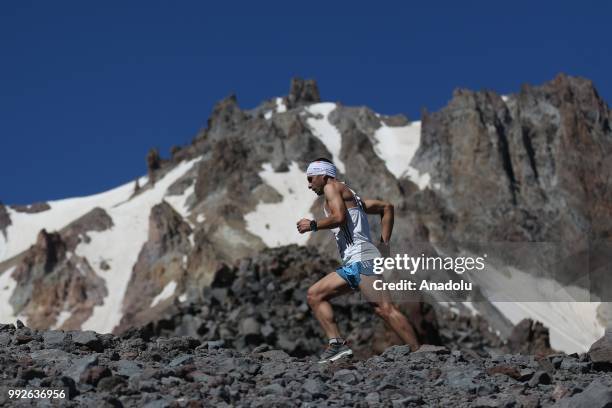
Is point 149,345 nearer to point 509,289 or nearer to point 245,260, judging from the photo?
point 245,260

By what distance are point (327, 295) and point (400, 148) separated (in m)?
127

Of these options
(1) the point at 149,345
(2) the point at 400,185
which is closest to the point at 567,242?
(2) the point at 400,185

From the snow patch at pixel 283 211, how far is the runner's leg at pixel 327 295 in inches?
3423

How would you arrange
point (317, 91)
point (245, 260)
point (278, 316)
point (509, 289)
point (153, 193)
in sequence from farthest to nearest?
1. point (317, 91)
2. point (153, 193)
3. point (509, 289)
4. point (245, 260)
5. point (278, 316)

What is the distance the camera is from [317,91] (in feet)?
545

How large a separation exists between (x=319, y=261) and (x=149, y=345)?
121 feet

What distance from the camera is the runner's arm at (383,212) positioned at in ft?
44.0

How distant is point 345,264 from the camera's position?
13.0m

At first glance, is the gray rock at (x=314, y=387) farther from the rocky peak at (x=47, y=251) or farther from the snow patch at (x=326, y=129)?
the snow patch at (x=326, y=129)

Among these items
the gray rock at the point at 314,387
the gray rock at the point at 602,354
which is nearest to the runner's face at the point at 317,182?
the gray rock at the point at 314,387

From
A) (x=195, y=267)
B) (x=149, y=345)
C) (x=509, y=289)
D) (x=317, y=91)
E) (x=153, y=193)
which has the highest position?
(x=317, y=91)

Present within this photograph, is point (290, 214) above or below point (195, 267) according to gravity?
above

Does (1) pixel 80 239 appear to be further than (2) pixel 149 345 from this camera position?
Yes

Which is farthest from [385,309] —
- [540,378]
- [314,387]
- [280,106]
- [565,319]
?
[280,106]
